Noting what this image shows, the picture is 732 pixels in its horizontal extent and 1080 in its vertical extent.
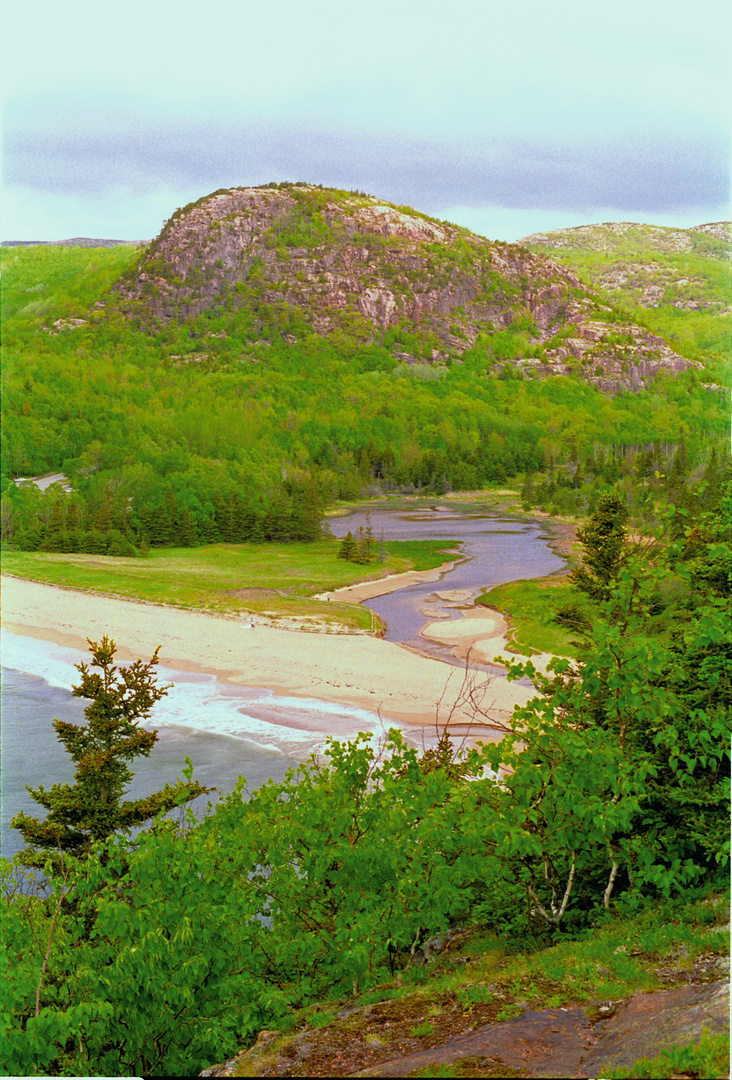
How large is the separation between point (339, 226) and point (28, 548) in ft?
86.5

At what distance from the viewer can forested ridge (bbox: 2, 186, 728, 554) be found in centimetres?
2208

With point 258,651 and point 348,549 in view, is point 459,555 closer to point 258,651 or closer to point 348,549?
point 348,549

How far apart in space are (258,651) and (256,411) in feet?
47.8

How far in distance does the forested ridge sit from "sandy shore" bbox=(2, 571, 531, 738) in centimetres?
181

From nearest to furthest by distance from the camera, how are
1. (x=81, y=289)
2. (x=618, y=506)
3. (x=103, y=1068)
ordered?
1. (x=103, y=1068)
2. (x=618, y=506)
3. (x=81, y=289)

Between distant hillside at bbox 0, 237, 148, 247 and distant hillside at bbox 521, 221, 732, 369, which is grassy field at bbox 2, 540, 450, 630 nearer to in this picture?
distant hillside at bbox 0, 237, 148, 247

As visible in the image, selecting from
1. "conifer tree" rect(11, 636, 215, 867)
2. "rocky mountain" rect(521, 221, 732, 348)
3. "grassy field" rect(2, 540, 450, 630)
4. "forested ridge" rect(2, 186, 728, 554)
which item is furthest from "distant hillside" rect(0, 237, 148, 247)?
"rocky mountain" rect(521, 221, 732, 348)

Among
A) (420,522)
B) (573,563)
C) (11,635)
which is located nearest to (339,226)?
(420,522)

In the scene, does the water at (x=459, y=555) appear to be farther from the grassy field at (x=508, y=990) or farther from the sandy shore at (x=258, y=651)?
the grassy field at (x=508, y=990)

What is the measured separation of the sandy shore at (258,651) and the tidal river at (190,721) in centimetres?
51

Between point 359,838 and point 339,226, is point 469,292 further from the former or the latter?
point 359,838

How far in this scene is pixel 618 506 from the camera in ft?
41.6

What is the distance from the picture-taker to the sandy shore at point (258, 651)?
1689 centimetres

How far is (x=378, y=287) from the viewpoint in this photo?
43.9 metres
